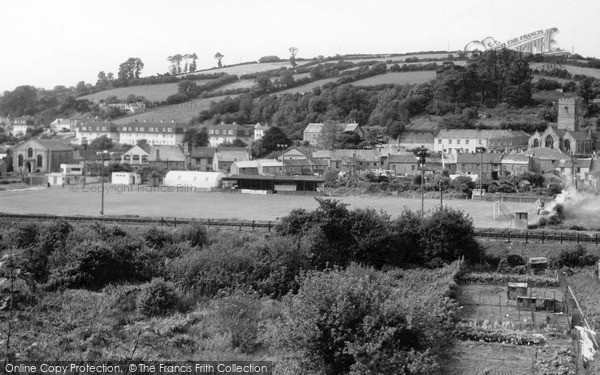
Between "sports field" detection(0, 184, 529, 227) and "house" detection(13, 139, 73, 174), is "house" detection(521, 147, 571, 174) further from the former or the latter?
"house" detection(13, 139, 73, 174)

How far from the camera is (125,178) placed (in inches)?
1876

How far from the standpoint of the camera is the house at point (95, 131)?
7025cm

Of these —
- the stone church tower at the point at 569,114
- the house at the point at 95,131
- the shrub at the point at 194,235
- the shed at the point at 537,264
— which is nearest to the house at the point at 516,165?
the stone church tower at the point at 569,114

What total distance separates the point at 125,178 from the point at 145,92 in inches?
2234

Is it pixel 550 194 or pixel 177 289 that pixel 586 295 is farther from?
pixel 550 194

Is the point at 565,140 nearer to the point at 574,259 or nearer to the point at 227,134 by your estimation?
the point at 227,134

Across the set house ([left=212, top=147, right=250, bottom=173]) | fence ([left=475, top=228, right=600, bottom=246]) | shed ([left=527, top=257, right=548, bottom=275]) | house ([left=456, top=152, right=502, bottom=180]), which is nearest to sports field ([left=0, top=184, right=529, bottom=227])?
fence ([left=475, top=228, right=600, bottom=246])

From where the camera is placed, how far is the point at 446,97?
61656mm

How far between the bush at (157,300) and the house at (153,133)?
50.1 m

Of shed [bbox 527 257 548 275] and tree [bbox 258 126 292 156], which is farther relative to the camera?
tree [bbox 258 126 292 156]

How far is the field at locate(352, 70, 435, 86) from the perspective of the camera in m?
75.1

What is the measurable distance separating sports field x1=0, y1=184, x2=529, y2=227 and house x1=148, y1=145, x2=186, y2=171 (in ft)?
29.3

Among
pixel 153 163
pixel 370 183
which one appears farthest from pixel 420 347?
pixel 153 163

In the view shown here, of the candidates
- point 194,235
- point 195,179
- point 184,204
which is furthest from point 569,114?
point 194,235
